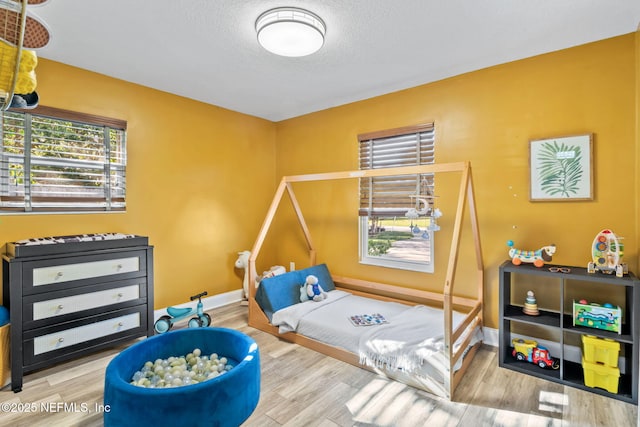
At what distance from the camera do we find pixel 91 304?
2.55 m

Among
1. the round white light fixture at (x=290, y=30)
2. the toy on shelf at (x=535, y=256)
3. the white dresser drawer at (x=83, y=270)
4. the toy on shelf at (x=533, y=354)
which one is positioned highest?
the round white light fixture at (x=290, y=30)

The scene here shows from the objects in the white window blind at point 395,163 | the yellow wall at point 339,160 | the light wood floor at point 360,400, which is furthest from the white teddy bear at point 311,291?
the white window blind at point 395,163

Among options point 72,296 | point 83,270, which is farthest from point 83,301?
point 83,270

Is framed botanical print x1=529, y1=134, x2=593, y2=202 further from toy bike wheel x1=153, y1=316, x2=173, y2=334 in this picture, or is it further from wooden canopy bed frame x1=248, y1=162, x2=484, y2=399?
toy bike wheel x1=153, y1=316, x2=173, y2=334

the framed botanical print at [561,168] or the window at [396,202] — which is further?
the window at [396,202]

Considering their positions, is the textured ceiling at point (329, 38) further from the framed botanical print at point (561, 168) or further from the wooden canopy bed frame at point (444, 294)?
the wooden canopy bed frame at point (444, 294)

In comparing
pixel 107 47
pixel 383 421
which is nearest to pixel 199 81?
pixel 107 47

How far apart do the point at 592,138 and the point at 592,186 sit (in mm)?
359

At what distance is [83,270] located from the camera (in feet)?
8.29

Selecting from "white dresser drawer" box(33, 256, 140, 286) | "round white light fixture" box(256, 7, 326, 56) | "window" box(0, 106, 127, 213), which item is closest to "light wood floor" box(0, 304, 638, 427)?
"white dresser drawer" box(33, 256, 140, 286)

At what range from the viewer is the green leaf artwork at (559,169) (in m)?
2.47

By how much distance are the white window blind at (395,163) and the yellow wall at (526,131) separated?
0.10 m

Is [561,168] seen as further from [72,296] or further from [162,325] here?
[72,296]

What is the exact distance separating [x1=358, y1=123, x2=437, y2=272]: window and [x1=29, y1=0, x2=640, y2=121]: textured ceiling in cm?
58
